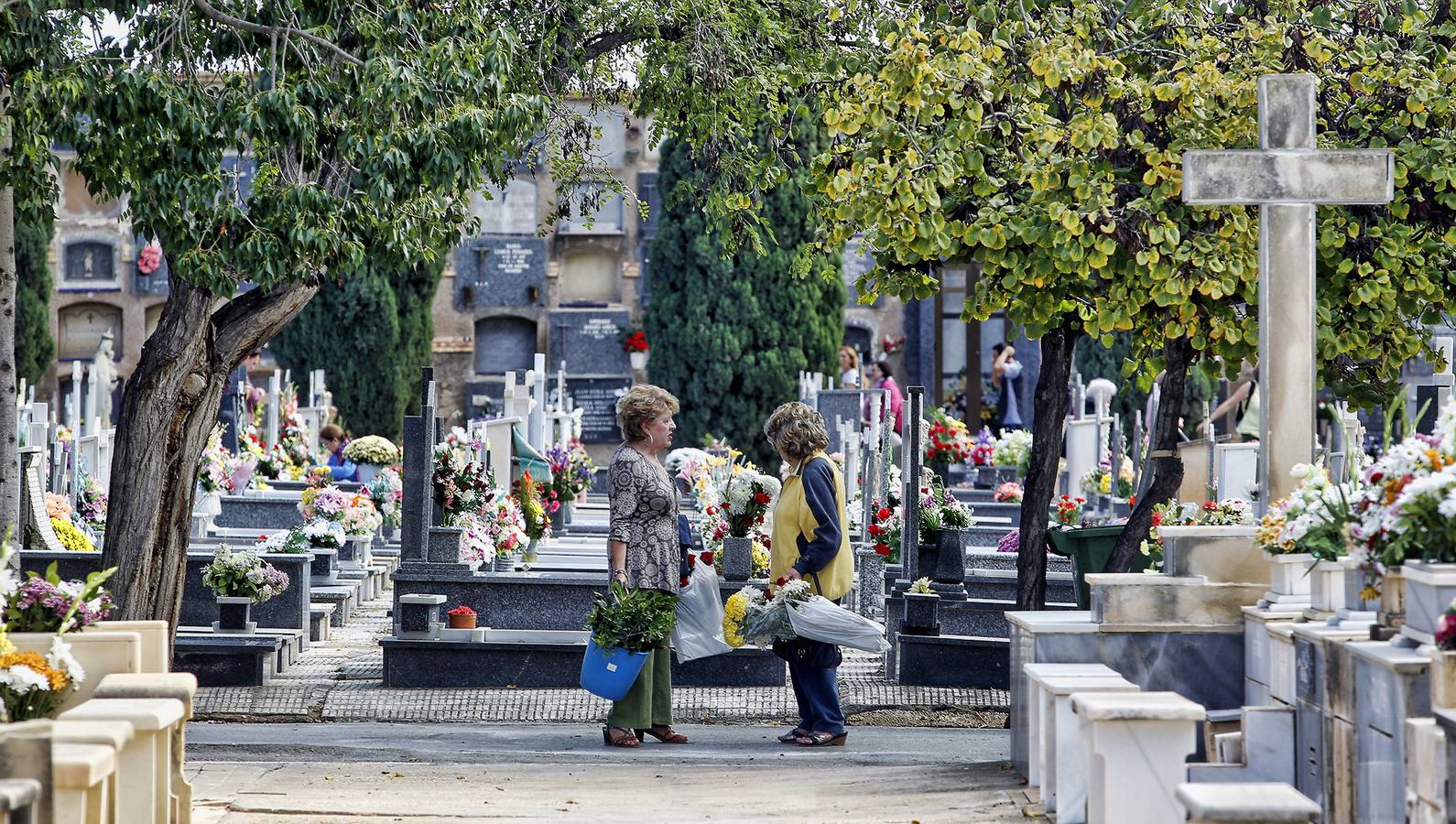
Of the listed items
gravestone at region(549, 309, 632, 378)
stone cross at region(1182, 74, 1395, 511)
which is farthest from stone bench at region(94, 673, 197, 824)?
gravestone at region(549, 309, 632, 378)

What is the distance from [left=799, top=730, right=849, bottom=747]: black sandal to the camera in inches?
309

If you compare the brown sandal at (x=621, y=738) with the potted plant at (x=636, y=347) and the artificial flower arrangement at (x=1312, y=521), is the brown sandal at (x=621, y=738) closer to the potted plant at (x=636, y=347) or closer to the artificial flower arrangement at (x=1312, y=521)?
the artificial flower arrangement at (x=1312, y=521)

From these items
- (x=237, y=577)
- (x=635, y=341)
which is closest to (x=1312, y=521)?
(x=237, y=577)

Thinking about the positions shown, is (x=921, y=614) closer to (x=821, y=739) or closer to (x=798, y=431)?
(x=821, y=739)

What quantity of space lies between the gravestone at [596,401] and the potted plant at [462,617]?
20594 millimetres

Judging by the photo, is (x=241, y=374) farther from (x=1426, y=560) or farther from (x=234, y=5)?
(x=1426, y=560)

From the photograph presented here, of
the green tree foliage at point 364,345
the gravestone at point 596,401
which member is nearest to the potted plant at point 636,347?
the gravestone at point 596,401

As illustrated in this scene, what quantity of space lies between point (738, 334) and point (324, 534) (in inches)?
570

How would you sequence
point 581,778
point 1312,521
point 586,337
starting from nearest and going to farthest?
point 1312,521 → point 581,778 → point 586,337

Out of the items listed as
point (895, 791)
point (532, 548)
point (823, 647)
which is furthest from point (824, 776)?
point (532, 548)

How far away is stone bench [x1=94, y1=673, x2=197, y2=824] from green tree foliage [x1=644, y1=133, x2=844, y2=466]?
2115cm

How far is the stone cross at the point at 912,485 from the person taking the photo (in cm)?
1048

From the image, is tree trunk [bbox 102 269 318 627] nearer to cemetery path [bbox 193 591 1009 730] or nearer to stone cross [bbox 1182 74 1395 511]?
cemetery path [bbox 193 591 1009 730]

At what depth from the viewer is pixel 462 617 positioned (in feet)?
33.0
